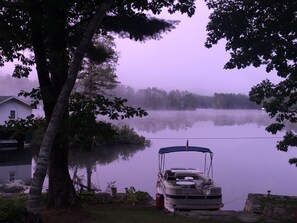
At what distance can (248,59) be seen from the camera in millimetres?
11633

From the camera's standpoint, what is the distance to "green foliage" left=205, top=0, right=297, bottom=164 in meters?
11.0

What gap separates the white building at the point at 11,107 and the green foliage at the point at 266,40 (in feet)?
107

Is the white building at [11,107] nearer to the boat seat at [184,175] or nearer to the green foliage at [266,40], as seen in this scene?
the boat seat at [184,175]

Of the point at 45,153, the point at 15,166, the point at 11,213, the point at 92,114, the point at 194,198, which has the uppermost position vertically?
the point at 92,114

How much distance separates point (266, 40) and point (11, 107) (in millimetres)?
35168

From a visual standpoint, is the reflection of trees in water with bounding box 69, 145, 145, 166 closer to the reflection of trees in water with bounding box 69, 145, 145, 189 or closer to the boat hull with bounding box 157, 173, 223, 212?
the reflection of trees in water with bounding box 69, 145, 145, 189

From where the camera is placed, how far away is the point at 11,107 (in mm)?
41438

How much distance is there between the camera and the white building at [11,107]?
134 feet

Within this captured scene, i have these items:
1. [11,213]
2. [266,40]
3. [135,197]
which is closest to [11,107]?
[135,197]

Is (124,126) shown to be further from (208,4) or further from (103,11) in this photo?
(103,11)

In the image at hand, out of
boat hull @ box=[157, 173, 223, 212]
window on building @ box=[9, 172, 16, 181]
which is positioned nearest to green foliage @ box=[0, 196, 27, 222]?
boat hull @ box=[157, 173, 223, 212]

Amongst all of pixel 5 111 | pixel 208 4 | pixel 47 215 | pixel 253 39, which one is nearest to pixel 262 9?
pixel 253 39

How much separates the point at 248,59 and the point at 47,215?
7.17 meters

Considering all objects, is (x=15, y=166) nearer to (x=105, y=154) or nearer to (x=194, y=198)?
(x=105, y=154)
